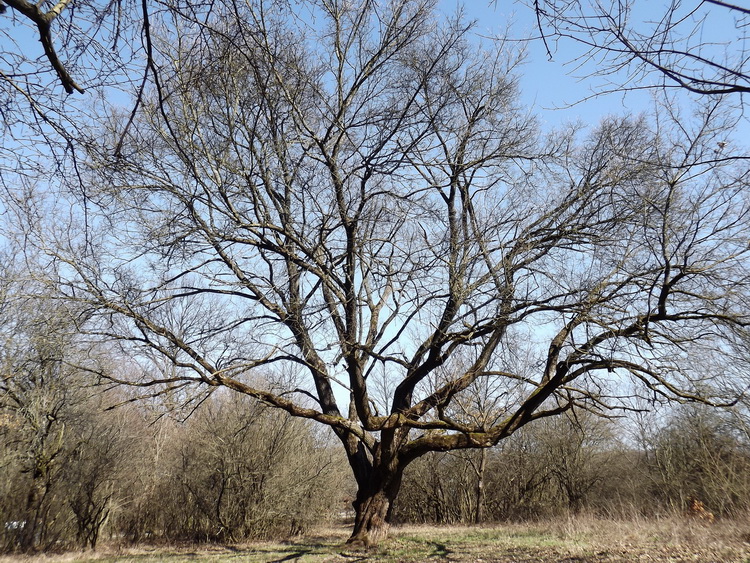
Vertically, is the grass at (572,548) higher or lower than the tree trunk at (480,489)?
lower

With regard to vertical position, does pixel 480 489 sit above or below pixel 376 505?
above

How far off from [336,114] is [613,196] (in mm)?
4925

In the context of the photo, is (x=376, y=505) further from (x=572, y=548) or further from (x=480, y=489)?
(x=480, y=489)

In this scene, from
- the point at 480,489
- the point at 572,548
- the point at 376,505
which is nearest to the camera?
the point at 572,548

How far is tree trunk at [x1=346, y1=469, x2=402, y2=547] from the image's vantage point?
32.5ft

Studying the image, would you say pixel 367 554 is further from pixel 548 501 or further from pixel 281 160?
pixel 548 501

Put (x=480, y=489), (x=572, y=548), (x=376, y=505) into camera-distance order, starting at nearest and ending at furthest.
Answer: (x=572, y=548) → (x=376, y=505) → (x=480, y=489)

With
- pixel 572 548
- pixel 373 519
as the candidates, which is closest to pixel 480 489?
pixel 373 519

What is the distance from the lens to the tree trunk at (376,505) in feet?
32.5

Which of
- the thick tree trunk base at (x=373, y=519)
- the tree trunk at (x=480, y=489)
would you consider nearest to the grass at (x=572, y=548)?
the thick tree trunk base at (x=373, y=519)

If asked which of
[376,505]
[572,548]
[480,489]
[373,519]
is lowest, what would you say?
[572,548]

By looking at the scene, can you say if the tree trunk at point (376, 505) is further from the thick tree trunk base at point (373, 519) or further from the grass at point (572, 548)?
the grass at point (572, 548)

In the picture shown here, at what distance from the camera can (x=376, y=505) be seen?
10000mm

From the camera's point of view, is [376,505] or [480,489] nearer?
[376,505]
